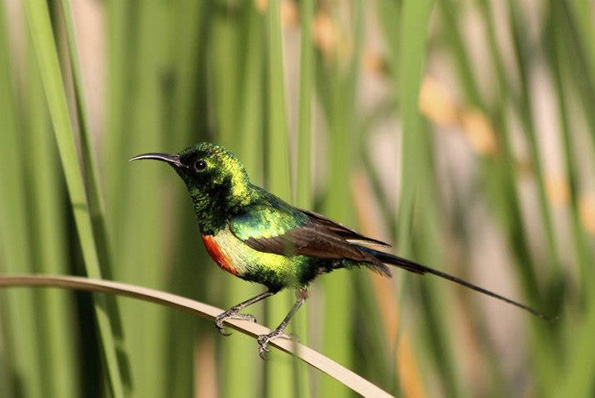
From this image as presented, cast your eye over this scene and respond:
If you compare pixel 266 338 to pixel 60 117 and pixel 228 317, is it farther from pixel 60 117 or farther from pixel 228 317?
pixel 60 117

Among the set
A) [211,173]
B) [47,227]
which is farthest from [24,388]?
[211,173]

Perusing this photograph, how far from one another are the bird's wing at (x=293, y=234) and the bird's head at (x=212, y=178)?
0.04 ft

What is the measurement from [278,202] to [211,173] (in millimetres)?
45

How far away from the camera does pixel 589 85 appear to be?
2.53ft

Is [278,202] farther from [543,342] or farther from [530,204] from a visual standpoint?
[530,204]

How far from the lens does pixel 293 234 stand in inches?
19.9

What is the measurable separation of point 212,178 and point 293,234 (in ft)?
0.21

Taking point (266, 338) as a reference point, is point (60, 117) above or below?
above

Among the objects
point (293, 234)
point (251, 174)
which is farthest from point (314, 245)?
point (251, 174)

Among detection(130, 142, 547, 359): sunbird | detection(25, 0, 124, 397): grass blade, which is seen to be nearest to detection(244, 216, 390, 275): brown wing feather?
detection(130, 142, 547, 359): sunbird

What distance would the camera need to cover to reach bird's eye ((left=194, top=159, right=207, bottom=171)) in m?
0.53

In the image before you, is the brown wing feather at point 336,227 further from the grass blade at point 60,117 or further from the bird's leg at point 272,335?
the grass blade at point 60,117

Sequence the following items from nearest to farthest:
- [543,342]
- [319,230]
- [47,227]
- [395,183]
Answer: [319,230] < [47,227] < [543,342] < [395,183]

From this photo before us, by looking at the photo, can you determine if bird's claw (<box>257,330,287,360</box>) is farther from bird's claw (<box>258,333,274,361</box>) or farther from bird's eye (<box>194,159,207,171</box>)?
bird's eye (<box>194,159,207,171</box>)
